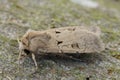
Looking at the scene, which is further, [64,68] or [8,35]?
[8,35]

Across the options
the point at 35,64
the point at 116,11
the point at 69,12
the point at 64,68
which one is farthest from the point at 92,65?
the point at 116,11

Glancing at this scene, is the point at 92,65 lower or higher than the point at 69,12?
lower

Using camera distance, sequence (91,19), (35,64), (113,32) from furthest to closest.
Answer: (91,19) < (113,32) < (35,64)

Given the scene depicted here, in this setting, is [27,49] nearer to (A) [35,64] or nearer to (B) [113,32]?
(A) [35,64]

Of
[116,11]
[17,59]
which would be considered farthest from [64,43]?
[116,11]

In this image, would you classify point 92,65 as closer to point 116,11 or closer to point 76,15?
point 76,15

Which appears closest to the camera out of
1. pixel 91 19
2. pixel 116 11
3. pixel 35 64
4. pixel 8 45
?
pixel 35 64
